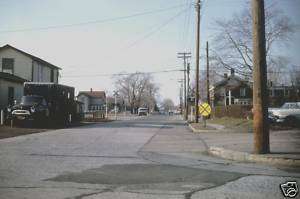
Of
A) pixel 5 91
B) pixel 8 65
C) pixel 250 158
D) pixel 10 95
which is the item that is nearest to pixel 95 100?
pixel 8 65

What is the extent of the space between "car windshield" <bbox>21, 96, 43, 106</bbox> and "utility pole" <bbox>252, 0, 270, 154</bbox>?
19.6 metres

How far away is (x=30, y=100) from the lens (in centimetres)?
2748

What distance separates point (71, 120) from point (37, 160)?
25223mm

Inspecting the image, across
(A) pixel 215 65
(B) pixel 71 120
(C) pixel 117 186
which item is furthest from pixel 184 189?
(A) pixel 215 65

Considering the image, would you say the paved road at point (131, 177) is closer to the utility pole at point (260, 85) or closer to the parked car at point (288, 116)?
the utility pole at point (260, 85)

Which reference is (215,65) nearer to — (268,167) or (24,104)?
(24,104)

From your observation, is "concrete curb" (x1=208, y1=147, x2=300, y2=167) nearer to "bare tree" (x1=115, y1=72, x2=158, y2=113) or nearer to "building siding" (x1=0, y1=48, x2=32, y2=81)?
"building siding" (x1=0, y1=48, x2=32, y2=81)

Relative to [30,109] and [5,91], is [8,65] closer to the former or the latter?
[5,91]

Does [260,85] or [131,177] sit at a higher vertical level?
[260,85]

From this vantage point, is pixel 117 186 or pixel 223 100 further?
pixel 223 100

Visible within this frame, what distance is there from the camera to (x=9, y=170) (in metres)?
8.38

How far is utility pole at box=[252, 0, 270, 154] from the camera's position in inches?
432

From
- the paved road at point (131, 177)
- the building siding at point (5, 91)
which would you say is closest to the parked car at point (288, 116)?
the paved road at point (131, 177)

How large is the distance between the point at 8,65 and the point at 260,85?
41.3 m
